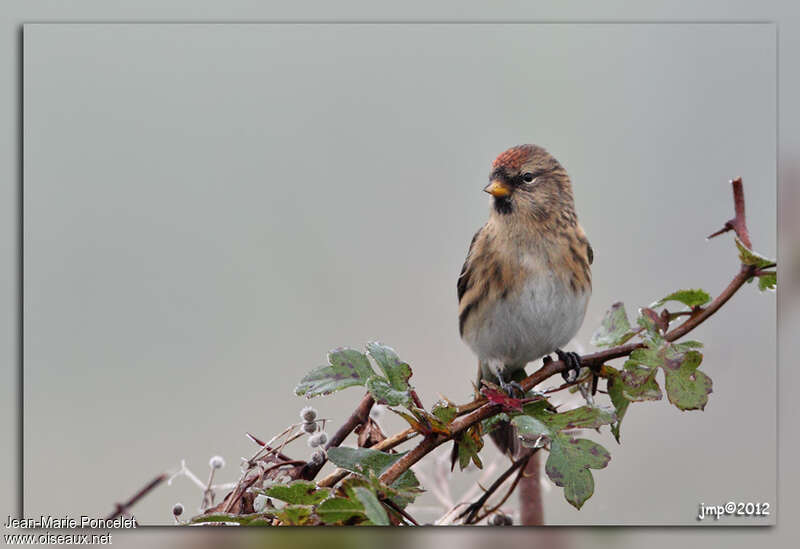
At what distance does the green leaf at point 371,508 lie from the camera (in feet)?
2.22

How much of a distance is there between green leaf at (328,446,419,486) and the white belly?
0.72 meters

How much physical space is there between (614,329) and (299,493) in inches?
16.2

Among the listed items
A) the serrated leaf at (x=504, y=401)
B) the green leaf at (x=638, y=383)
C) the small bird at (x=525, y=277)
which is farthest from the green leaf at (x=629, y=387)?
the small bird at (x=525, y=277)

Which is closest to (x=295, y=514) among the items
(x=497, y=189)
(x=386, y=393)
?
(x=386, y=393)

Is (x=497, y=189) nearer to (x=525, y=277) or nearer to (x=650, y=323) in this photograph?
(x=525, y=277)

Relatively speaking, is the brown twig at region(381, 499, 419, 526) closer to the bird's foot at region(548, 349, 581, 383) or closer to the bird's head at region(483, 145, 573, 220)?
the bird's foot at region(548, 349, 581, 383)

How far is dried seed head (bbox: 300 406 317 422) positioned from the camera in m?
0.84

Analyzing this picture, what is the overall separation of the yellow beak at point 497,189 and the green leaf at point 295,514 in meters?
0.79

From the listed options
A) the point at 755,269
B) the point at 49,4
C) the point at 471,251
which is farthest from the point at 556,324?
the point at 49,4

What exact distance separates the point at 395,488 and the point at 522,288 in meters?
0.80

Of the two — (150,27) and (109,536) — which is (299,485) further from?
(150,27)

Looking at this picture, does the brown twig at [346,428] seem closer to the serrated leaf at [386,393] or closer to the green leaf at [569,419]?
the serrated leaf at [386,393]

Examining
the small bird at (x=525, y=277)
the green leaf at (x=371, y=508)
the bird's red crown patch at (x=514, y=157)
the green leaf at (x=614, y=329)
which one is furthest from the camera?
the small bird at (x=525, y=277)

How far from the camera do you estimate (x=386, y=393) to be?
0.77 metres
